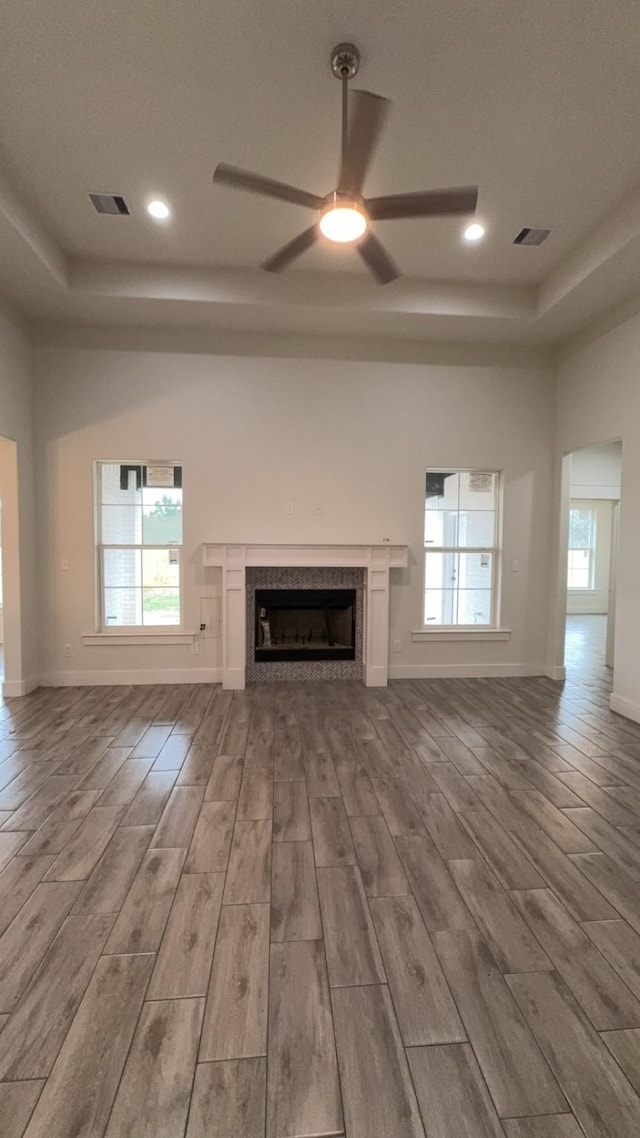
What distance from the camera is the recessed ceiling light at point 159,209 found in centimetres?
324

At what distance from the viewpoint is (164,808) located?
8.47 ft

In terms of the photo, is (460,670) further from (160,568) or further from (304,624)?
(160,568)

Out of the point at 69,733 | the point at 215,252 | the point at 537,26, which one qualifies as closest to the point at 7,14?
the point at 215,252

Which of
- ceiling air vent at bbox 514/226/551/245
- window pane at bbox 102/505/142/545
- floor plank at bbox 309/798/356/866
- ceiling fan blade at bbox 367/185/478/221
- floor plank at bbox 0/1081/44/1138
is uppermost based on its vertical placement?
ceiling air vent at bbox 514/226/551/245

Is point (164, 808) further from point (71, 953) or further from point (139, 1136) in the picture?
point (139, 1136)

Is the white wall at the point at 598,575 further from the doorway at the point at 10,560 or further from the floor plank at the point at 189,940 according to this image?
the floor plank at the point at 189,940

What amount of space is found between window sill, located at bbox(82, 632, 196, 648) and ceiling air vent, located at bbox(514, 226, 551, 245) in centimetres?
434

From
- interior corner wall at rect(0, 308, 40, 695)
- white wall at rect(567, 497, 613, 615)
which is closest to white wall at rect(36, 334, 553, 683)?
interior corner wall at rect(0, 308, 40, 695)

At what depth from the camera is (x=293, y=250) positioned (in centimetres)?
268

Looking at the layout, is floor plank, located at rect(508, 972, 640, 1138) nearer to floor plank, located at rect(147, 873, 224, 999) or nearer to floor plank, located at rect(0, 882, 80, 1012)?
floor plank, located at rect(147, 873, 224, 999)

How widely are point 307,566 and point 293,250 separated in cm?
272

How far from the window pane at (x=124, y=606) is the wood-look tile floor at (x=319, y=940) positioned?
1707 mm

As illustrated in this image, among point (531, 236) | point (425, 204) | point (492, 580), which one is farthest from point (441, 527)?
point (425, 204)

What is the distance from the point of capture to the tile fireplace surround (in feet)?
15.4
